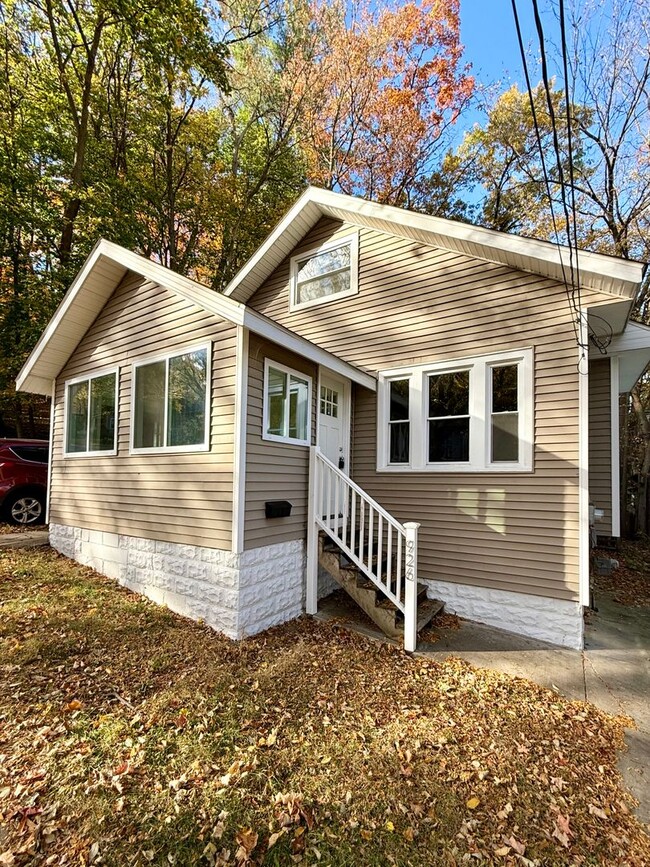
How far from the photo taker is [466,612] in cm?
554

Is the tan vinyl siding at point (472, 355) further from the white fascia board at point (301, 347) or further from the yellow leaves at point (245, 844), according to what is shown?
the yellow leaves at point (245, 844)

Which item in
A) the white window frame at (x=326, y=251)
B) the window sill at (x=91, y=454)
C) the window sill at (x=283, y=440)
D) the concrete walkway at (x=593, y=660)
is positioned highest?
the white window frame at (x=326, y=251)

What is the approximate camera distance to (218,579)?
15.5ft

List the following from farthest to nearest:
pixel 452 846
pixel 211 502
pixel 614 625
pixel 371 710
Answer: pixel 614 625 → pixel 211 502 → pixel 371 710 → pixel 452 846

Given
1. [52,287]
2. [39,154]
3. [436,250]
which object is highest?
[39,154]

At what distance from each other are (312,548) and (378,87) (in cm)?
1397

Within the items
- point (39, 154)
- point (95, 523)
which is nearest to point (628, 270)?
point (95, 523)

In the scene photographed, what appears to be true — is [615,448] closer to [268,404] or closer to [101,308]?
[268,404]

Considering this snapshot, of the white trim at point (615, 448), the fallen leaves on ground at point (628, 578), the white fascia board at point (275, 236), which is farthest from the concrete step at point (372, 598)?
the white fascia board at point (275, 236)

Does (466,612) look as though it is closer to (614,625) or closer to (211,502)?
(614,625)

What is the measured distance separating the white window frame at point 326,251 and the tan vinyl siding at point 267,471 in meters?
2.22

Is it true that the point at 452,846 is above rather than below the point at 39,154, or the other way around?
below

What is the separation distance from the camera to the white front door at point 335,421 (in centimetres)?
624

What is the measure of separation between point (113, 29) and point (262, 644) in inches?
560
